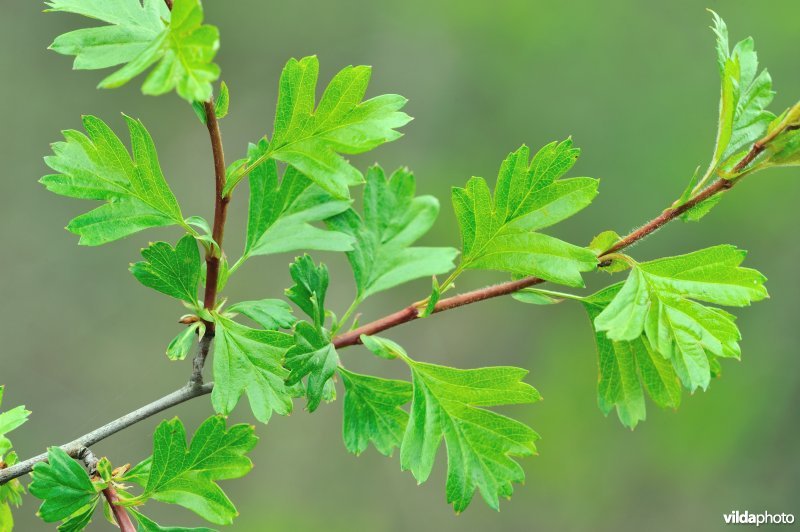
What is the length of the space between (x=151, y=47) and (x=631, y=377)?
514 mm

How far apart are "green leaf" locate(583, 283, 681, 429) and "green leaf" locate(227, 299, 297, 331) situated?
0.29 meters

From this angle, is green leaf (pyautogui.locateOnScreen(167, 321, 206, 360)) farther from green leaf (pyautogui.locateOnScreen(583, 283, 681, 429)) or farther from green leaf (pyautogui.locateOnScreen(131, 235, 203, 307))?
green leaf (pyautogui.locateOnScreen(583, 283, 681, 429))

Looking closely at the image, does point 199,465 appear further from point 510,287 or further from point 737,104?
point 737,104

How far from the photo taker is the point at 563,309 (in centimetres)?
286

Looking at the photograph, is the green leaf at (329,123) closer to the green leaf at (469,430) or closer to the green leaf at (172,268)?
the green leaf at (172,268)

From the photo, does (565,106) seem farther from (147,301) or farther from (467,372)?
(467,372)

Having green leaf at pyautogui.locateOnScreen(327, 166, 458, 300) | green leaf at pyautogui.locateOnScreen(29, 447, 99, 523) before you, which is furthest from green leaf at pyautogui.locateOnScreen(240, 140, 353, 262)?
green leaf at pyautogui.locateOnScreen(29, 447, 99, 523)

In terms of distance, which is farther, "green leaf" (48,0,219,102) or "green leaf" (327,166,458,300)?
"green leaf" (327,166,458,300)

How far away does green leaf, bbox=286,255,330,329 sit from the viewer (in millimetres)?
686

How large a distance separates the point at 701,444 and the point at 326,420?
1.34m

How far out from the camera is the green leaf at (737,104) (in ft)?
2.18

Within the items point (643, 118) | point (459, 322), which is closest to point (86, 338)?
point (459, 322)

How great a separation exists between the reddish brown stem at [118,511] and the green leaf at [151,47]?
0.36m

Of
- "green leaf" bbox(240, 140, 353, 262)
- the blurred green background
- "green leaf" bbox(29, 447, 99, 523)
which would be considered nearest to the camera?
"green leaf" bbox(29, 447, 99, 523)
